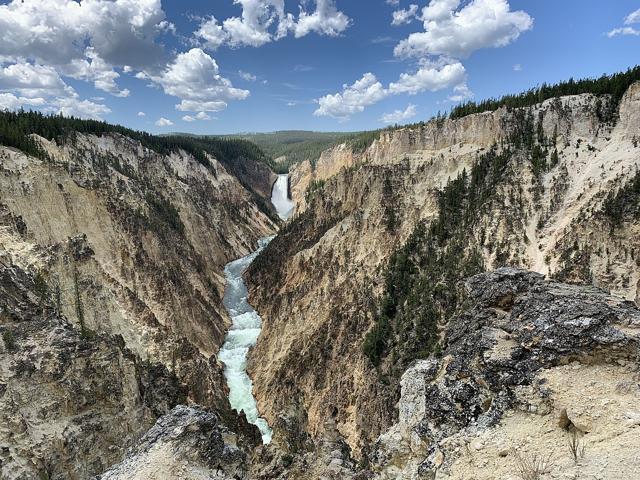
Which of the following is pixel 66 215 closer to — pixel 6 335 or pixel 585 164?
pixel 6 335

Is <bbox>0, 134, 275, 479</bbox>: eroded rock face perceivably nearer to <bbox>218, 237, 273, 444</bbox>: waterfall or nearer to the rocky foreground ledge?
the rocky foreground ledge

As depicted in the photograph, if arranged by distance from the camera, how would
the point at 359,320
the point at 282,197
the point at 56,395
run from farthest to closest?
the point at 282,197, the point at 359,320, the point at 56,395

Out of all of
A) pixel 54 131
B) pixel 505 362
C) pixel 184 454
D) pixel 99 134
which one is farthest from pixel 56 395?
pixel 99 134

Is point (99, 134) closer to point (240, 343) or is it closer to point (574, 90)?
point (240, 343)

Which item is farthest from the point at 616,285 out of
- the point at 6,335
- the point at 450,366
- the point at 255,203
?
the point at 255,203

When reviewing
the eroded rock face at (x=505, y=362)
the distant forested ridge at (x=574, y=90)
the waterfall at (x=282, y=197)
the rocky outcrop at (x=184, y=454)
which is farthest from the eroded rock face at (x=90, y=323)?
the waterfall at (x=282, y=197)
